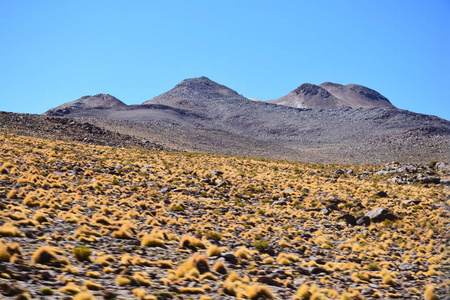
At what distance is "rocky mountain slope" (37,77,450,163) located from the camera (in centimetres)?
8169

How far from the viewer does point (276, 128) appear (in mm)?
141125

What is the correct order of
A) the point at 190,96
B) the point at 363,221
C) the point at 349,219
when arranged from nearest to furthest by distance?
the point at 363,221 < the point at 349,219 < the point at 190,96

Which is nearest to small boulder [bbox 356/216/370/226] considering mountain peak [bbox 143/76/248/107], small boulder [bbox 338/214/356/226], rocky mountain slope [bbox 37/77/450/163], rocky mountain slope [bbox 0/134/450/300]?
rocky mountain slope [bbox 0/134/450/300]

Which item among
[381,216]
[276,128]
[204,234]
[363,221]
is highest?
[276,128]

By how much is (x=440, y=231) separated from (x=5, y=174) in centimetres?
2496

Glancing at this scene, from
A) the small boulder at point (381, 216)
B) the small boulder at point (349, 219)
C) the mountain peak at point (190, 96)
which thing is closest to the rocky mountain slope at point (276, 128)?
the mountain peak at point (190, 96)

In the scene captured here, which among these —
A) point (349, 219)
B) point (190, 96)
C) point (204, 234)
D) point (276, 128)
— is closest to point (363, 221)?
point (349, 219)

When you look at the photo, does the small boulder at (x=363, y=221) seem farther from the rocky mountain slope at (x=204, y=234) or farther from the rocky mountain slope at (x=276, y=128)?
the rocky mountain slope at (x=276, y=128)

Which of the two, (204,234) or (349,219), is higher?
(349,219)

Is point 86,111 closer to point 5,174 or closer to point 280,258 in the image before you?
point 5,174

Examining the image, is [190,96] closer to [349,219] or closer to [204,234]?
[349,219]

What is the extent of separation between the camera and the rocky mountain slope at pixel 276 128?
268 ft

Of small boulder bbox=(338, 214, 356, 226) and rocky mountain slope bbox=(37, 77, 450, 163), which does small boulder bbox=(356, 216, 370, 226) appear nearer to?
small boulder bbox=(338, 214, 356, 226)

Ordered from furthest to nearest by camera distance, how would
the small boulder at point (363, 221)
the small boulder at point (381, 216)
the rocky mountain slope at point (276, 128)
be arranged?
the rocky mountain slope at point (276, 128) < the small boulder at point (381, 216) < the small boulder at point (363, 221)
